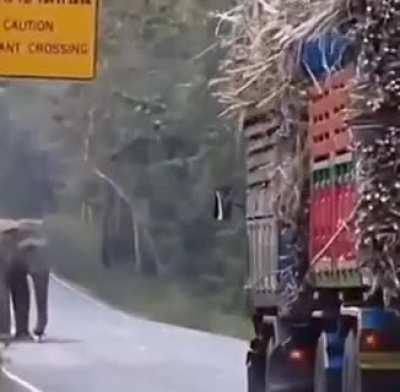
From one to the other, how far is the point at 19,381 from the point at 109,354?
3.52ft

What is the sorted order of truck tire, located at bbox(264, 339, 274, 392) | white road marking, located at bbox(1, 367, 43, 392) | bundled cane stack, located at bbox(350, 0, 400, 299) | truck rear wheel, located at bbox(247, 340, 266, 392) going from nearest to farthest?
bundled cane stack, located at bbox(350, 0, 400, 299)
truck tire, located at bbox(264, 339, 274, 392)
truck rear wheel, located at bbox(247, 340, 266, 392)
white road marking, located at bbox(1, 367, 43, 392)

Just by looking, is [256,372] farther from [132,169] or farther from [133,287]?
[132,169]

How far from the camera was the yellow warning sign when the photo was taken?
401 inches

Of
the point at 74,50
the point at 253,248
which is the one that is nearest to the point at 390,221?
the point at 74,50

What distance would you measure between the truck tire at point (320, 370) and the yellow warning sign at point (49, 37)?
7.44 ft

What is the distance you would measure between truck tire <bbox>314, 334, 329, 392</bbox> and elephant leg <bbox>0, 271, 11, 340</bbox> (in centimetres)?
523

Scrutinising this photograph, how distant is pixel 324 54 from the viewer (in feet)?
29.6

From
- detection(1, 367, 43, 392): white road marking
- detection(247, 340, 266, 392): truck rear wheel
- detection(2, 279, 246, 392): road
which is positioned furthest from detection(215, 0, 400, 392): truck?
detection(1, 367, 43, 392): white road marking

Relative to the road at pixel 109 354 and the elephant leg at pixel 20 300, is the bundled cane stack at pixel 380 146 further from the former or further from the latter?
the elephant leg at pixel 20 300

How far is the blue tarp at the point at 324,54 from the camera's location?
28.5 ft

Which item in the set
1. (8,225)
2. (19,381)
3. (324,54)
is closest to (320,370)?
(324,54)

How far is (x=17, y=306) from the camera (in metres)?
15.1

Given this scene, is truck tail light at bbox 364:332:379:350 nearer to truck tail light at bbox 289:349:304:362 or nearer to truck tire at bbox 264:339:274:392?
truck tail light at bbox 289:349:304:362

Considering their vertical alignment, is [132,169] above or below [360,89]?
below
